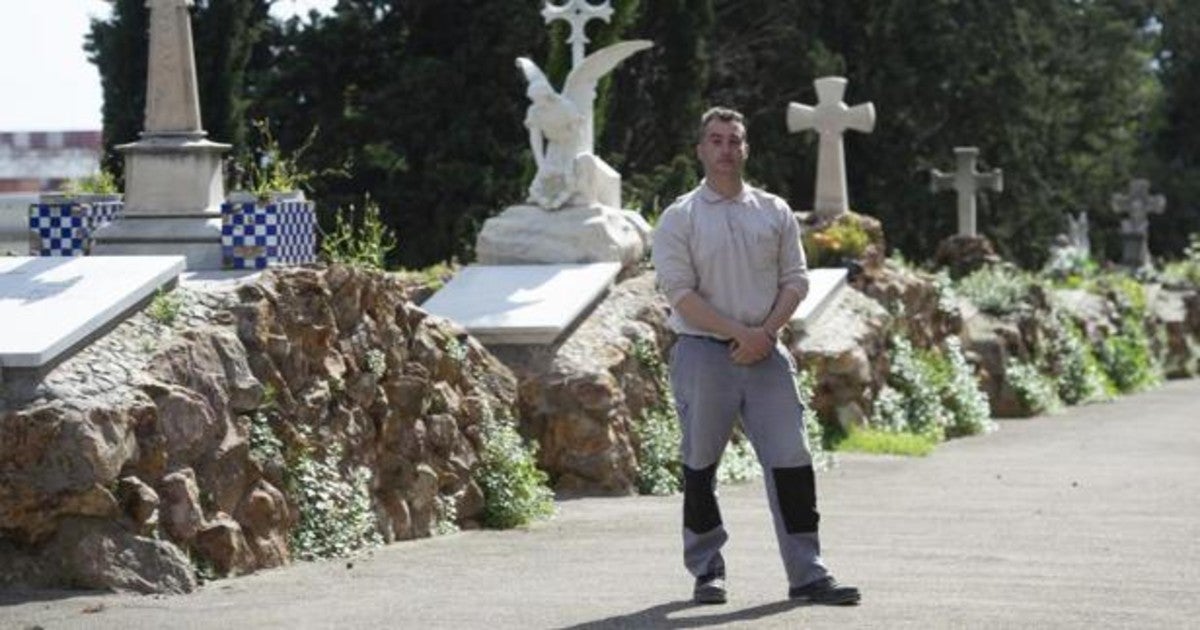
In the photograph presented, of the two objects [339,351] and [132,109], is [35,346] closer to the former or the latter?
[339,351]

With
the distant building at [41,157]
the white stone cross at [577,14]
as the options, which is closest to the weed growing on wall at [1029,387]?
the white stone cross at [577,14]

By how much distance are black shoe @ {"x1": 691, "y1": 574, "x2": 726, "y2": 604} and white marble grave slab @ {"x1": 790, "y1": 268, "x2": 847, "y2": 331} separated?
34.9 ft

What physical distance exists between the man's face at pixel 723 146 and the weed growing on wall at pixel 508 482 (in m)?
4.18

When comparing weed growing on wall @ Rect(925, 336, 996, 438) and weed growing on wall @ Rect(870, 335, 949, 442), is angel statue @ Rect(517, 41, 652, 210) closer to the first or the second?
weed growing on wall @ Rect(870, 335, 949, 442)

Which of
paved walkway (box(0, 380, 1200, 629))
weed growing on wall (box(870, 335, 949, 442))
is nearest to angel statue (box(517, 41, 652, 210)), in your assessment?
paved walkway (box(0, 380, 1200, 629))

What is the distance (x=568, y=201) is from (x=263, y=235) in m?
5.41

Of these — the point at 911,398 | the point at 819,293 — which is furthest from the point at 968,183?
the point at 819,293

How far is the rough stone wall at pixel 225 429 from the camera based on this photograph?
9.59 metres

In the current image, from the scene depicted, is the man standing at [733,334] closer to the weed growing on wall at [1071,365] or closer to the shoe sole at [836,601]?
the shoe sole at [836,601]

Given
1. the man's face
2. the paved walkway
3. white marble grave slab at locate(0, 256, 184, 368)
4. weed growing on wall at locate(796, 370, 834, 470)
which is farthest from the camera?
weed growing on wall at locate(796, 370, 834, 470)

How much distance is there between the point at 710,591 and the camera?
899 cm

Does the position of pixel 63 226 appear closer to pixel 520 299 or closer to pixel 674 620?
pixel 520 299

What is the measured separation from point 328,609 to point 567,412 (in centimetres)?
570

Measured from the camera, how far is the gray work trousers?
9.05 metres
